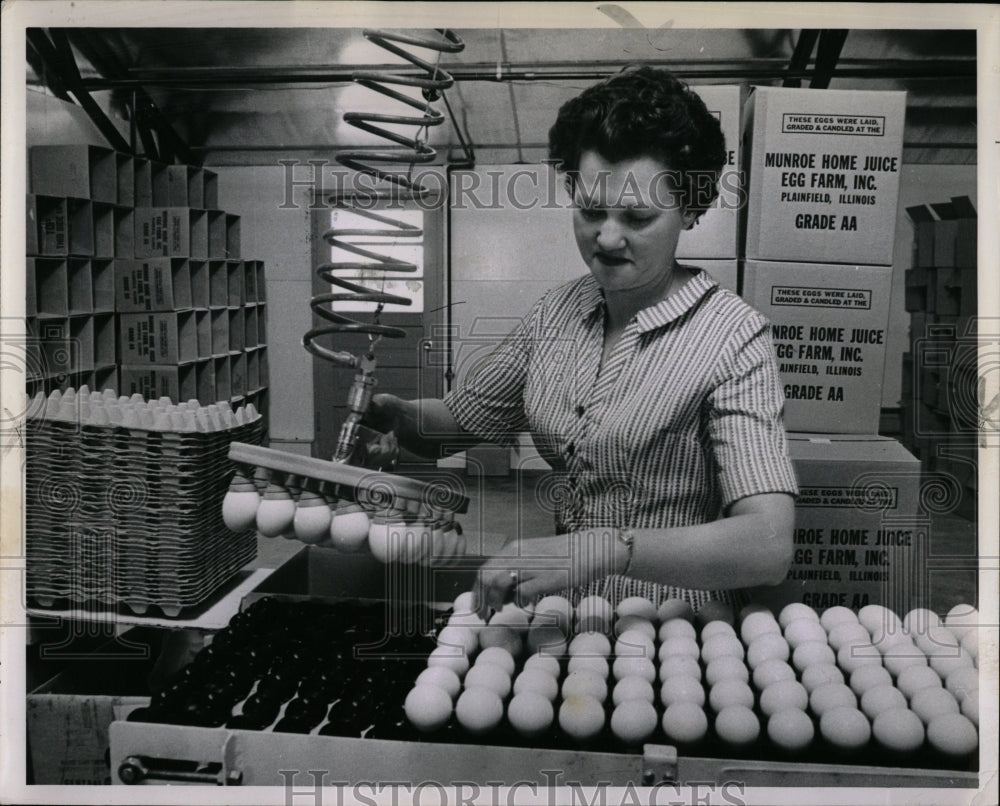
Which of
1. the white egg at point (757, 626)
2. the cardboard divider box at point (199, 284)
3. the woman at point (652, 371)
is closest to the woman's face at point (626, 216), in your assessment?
the woman at point (652, 371)

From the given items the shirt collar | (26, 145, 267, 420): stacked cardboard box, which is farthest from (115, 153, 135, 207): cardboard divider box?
the shirt collar

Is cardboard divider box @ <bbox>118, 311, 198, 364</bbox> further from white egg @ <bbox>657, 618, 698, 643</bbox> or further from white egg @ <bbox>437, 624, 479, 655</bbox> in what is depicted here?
white egg @ <bbox>657, 618, 698, 643</bbox>

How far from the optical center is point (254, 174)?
1.33 metres

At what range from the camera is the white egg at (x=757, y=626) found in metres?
1.09

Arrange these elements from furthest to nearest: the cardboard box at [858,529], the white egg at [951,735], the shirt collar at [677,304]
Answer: the cardboard box at [858,529]
the shirt collar at [677,304]
the white egg at [951,735]

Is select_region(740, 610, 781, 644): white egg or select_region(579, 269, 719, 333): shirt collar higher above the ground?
select_region(579, 269, 719, 333): shirt collar

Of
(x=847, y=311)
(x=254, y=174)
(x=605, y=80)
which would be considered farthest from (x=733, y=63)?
(x=254, y=174)

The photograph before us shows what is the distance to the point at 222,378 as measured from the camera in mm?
1489

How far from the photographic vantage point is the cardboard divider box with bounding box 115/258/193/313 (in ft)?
4.89

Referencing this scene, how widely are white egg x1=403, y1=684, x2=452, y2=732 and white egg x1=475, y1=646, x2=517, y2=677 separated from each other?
83 millimetres

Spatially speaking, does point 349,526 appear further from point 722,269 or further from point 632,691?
point 722,269

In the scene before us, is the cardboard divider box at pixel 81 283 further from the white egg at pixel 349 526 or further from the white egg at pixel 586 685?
the white egg at pixel 586 685

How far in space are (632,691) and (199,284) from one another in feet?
3.78

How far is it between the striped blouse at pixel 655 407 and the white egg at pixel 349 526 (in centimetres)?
34
